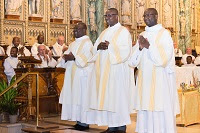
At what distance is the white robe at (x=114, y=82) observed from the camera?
7.43m

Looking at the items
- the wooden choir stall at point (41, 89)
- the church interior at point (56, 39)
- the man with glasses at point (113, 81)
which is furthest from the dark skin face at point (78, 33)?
the wooden choir stall at point (41, 89)

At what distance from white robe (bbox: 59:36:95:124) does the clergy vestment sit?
A: 58.9 inches

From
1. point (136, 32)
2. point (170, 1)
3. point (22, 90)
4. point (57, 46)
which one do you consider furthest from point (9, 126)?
point (170, 1)

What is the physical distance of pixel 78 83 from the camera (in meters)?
8.54

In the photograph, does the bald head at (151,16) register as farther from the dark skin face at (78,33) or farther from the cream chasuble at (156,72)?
the dark skin face at (78,33)

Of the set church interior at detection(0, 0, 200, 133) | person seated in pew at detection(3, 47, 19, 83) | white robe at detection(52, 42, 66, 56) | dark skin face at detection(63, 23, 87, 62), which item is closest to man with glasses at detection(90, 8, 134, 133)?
church interior at detection(0, 0, 200, 133)

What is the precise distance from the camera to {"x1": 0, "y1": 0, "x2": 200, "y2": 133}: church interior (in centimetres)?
899

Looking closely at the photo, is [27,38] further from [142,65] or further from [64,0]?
[142,65]

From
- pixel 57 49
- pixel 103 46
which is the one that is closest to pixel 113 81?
pixel 103 46

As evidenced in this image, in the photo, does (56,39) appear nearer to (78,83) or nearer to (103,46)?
(78,83)

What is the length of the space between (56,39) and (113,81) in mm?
8250

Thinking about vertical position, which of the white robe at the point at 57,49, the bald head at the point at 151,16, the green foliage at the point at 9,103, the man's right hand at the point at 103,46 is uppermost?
the bald head at the point at 151,16

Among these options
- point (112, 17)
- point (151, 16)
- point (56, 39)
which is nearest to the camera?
point (151, 16)

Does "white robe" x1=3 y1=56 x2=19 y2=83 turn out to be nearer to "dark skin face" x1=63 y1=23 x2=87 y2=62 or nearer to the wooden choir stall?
the wooden choir stall
